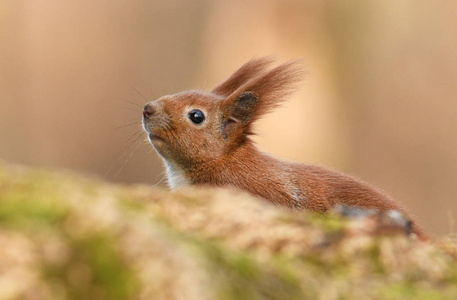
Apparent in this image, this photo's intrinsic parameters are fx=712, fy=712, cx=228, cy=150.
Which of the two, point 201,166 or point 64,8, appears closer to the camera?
point 201,166

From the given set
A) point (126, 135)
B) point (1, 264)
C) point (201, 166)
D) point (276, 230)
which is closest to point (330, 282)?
point (276, 230)

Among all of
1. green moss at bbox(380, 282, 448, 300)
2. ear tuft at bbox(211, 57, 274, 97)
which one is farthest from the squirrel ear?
green moss at bbox(380, 282, 448, 300)

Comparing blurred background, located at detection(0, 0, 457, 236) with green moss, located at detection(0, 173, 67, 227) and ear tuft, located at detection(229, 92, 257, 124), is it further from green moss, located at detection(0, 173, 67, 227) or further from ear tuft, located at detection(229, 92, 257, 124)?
green moss, located at detection(0, 173, 67, 227)

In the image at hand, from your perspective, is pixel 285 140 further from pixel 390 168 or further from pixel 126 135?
pixel 126 135

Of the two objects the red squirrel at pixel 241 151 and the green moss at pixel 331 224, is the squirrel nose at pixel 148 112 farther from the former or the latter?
the green moss at pixel 331 224

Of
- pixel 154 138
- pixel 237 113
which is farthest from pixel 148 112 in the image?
pixel 237 113

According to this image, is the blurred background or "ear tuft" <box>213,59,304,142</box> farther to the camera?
the blurred background
